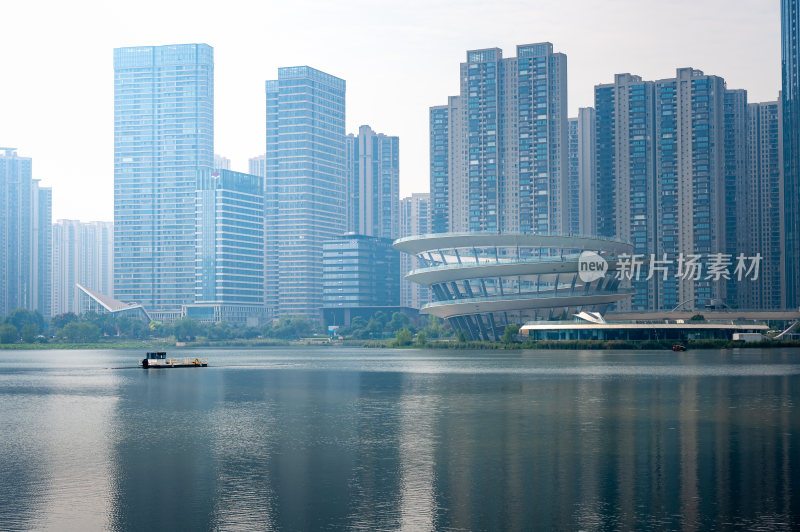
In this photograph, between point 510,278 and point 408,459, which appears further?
point 510,278

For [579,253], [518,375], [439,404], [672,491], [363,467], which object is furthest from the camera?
[579,253]

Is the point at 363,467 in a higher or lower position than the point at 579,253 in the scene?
lower

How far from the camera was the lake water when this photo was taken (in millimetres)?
23594

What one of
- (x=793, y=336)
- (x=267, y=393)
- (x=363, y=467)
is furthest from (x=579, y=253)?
(x=363, y=467)

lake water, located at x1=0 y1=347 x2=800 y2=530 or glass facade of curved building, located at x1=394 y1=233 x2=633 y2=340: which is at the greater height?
glass facade of curved building, located at x1=394 y1=233 x2=633 y2=340

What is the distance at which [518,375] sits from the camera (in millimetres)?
80625

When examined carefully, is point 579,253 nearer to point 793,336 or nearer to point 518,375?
point 793,336

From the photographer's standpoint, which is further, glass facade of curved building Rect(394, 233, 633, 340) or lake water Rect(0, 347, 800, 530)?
glass facade of curved building Rect(394, 233, 633, 340)

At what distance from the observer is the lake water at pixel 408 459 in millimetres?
23594

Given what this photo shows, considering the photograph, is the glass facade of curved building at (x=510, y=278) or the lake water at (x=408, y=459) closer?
the lake water at (x=408, y=459)

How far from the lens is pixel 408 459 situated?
1280 inches

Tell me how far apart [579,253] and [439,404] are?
403 ft

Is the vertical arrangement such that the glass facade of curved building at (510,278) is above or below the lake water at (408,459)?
above

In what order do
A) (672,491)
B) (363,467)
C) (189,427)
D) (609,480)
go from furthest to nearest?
(189,427), (363,467), (609,480), (672,491)
